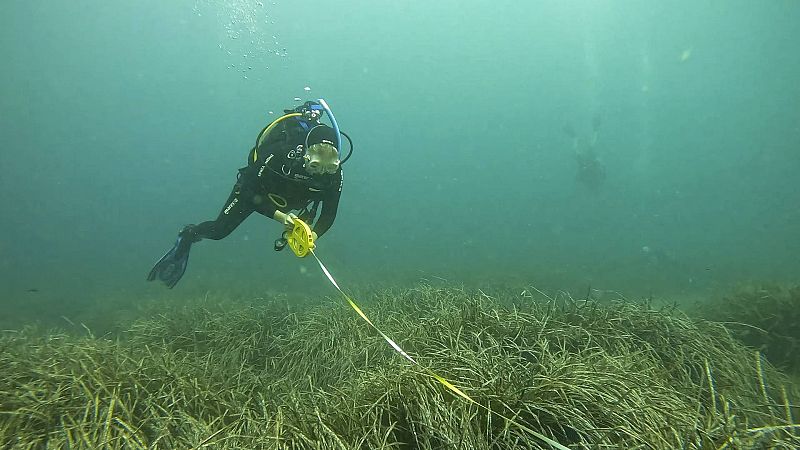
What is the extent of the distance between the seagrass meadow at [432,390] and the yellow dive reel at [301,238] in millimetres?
967

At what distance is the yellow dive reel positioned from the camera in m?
3.03

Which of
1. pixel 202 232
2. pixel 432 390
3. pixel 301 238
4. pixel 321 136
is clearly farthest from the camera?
pixel 202 232

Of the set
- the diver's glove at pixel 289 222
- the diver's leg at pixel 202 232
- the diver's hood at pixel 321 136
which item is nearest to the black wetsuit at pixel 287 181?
the diver's hood at pixel 321 136

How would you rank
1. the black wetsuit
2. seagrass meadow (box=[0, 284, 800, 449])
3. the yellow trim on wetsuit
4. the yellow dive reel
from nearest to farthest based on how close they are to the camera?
seagrass meadow (box=[0, 284, 800, 449]), the yellow dive reel, the black wetsuit, the yellow trim on wetsuit

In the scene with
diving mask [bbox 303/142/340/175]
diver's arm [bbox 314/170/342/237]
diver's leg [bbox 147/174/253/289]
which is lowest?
diver's leg [bbox 147/174/253/289]

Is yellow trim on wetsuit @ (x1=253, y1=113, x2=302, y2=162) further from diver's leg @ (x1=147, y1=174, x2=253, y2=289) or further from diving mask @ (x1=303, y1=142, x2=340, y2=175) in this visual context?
diving mask @ (x1=303, y1=142, x2=340, y2=175)

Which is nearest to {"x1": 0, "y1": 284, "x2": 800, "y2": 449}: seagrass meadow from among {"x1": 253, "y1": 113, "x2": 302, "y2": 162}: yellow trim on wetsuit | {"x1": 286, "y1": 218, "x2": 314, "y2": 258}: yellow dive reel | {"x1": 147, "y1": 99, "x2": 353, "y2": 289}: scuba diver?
{"x1": 286, "y1": 218, "x2": 314, "y2": 258}: yellow dive reel

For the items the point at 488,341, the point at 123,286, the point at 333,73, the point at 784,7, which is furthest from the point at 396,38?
the point at 488,341

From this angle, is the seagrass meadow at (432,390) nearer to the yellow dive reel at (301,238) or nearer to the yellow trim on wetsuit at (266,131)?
the yellow dive reel at (301,238)

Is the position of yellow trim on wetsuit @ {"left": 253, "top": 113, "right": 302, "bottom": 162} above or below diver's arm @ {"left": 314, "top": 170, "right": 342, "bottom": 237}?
above

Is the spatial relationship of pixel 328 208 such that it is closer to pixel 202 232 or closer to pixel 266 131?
pixel 266 131

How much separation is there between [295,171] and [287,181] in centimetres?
28

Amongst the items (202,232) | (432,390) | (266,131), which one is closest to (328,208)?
(266,131)

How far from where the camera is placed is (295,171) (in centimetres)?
409
